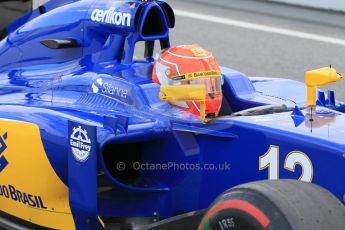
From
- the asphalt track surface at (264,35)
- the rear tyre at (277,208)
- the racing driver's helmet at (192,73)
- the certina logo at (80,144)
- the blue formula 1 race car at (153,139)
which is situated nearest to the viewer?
the rear tyre at (277,208)

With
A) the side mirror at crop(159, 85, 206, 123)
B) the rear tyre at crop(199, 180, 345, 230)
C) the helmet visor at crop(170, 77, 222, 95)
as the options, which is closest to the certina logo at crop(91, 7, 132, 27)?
the helmet visor at crop(170, 77, 222, 95)

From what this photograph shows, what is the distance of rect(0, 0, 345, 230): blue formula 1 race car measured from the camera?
12.8 feet

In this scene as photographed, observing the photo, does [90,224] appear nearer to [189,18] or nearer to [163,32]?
[163,32]

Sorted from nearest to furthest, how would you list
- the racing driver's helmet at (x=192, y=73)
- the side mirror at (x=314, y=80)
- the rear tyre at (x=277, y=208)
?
1. the rear tyre at (x=277, y=208)
2. the side mirror at (x=314, y=80)
3. the racing driver's helmet at (x=192, y=73)

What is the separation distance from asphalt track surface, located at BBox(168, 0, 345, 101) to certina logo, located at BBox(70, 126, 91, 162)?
15.2ft

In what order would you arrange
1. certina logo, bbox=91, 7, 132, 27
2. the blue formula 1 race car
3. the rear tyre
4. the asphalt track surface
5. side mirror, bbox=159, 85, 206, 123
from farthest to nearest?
the asphalt track surface
certina logo, bbox=91, 7, 132, 27
side mirror, bbox=159, 85, 206, 123
the blue formula 1 race car
the rear tyre

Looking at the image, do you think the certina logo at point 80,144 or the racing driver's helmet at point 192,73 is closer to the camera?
the certina logo at point 80,144

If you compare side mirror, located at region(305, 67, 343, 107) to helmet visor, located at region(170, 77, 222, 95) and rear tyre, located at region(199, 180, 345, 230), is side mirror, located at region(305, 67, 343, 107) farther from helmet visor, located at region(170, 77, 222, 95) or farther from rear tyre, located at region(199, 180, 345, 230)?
rear tyre, located at region(199, 180, 345, 230)

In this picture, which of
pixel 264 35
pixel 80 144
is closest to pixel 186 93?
pixel 80 144

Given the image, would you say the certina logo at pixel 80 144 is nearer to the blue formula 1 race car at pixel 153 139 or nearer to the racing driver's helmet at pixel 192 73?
the blue formula 1 race car at pixel 153 139

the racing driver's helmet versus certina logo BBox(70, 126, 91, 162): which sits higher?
the racing driver's helmet

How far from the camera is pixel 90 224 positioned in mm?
4453

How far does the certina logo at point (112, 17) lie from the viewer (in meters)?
5.01

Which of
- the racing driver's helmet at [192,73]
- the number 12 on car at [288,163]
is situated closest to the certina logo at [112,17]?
the racing driver's helmet at [192,73]
